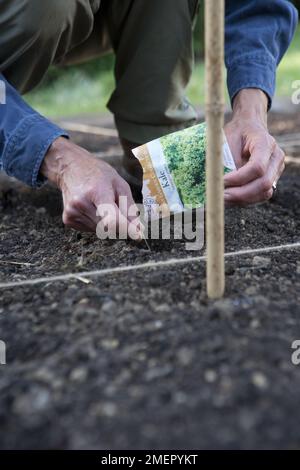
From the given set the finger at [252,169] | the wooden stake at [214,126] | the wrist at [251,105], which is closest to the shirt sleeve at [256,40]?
the wrist at [251,105]

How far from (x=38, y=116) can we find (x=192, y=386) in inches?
28.8

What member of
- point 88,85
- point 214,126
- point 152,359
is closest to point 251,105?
point 214,126

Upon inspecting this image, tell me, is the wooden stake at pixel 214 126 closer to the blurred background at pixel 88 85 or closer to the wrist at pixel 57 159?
the wrist at pixel 57 159

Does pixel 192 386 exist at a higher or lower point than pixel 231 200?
lower

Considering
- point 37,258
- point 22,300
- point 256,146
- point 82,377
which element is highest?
point 256,146

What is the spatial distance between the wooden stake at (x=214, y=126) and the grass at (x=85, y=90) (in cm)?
294

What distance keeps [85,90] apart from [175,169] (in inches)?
170

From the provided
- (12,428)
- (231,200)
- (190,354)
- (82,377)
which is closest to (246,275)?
(231,200)

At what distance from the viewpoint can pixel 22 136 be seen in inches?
46.7

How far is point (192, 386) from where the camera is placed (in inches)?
27.9

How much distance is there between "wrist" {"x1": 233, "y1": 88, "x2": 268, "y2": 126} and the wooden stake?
515mm

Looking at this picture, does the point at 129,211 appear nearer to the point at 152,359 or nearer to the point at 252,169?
the point at 252,169
